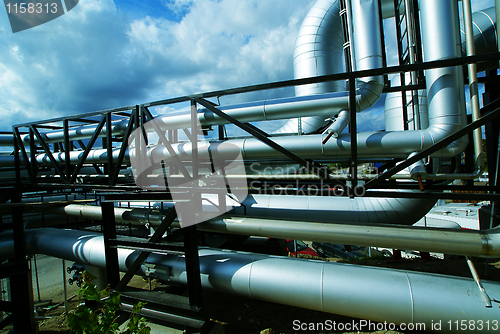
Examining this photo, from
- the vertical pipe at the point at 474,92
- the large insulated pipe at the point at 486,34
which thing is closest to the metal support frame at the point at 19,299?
the vertical pipe at the point at 474,92

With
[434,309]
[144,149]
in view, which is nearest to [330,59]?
[144,149]

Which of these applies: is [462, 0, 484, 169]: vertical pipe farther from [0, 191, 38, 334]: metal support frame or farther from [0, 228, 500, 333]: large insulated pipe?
[0, 191, 38, 334]: metal support frame

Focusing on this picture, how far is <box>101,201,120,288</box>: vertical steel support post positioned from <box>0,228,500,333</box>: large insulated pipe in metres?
0.67

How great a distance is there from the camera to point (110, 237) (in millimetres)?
3959

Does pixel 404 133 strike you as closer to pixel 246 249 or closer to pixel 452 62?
pixel 452 62

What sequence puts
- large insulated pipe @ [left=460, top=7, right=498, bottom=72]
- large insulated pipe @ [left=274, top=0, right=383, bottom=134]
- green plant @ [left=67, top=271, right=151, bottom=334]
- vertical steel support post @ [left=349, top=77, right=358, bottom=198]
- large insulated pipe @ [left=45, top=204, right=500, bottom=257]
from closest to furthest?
1. green plant @ [left=67, top=271, right=151, bottom=334]
2. large insulated pipe @ [left=45, top=204, right=500, bottom=257]
3. vertical steel support post @ [left=349, top=77, right=358, bottom=198]
4. large insulated pipe @ [left=460, top=7, right=498, bottom=72]
5. large insulated pipe @ [left=274, top=0, right=383, bottom=134]

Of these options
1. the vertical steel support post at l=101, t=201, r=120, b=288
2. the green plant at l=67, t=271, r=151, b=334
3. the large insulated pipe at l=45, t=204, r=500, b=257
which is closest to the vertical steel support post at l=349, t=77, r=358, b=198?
the large insulated pipe at l=45, t=204, r=500, b=257

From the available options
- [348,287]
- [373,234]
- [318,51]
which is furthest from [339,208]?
[318,51]

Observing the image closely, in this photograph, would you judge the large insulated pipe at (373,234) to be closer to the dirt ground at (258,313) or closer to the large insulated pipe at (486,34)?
the dirt ground at (258,313)

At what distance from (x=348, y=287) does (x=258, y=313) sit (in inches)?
112

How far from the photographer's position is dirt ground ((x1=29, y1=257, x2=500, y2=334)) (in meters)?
4.55

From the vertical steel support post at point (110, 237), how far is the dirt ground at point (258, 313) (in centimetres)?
172

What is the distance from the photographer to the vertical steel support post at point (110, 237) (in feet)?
12.7

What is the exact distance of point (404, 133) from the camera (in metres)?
3.30
